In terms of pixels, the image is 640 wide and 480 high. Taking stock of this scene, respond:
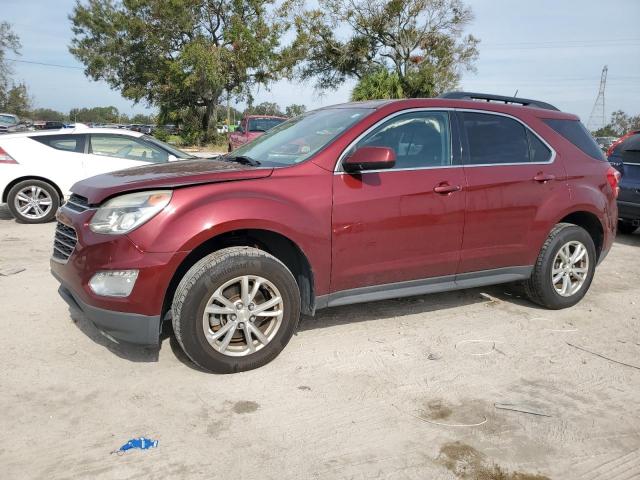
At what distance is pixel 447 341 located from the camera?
396 cm


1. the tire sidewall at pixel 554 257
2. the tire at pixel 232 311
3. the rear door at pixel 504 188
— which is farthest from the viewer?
the tire sidewall at pixel 554 257

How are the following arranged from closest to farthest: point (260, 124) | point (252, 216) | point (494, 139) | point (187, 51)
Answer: point (252, 216), point (494, 139), point (260, 124), point (187, 51)

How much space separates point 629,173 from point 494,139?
14.9 feet

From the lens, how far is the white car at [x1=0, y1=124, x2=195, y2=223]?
787cm

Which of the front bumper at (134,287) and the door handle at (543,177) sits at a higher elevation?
the door handle at (543,177)

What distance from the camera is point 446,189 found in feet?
12.8

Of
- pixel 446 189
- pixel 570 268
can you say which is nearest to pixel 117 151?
pixel 446 189

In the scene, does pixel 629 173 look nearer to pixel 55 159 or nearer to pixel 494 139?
pixel 494 139

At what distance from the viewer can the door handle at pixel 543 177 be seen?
14.2 feet

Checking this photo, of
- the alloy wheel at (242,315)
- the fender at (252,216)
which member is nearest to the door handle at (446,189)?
the fender at (252,216)

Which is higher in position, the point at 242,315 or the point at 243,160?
the point at 243,160

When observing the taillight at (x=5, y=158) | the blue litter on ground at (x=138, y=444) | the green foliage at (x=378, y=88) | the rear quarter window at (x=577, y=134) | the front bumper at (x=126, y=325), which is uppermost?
the green foliage at (x=378, y=88)

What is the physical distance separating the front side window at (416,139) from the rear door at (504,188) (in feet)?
0.61

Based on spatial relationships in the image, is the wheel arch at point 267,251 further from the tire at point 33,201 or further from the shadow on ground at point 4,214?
the shadow on ground at point 4,214
